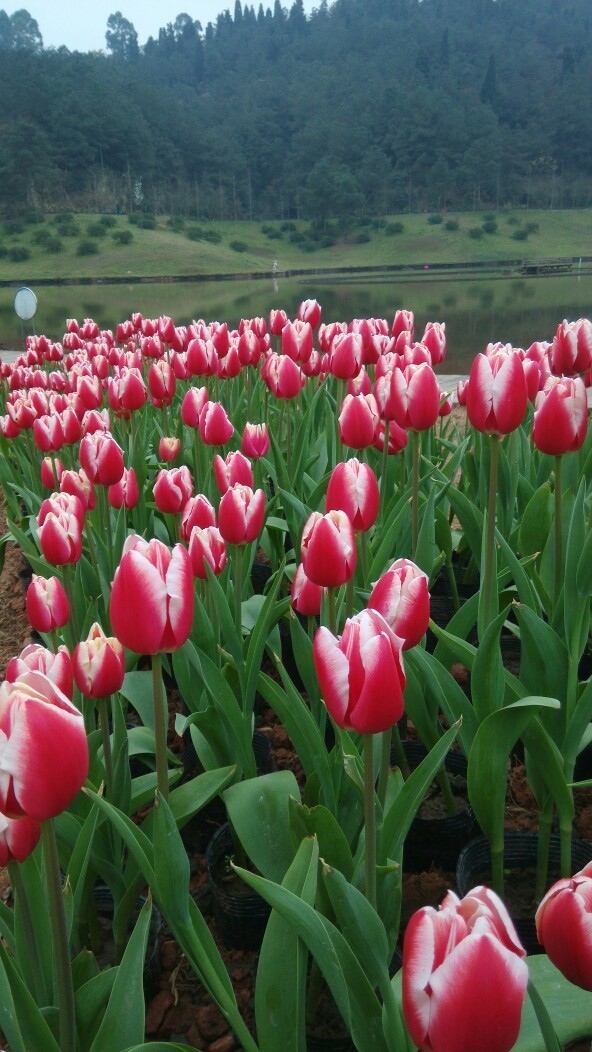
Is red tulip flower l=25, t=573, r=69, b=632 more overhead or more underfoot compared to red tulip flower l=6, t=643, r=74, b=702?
more underfoot

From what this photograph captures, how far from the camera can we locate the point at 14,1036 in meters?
1.10

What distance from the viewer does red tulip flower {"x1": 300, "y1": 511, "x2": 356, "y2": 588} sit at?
1.45 metres

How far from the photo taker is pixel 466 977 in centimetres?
67

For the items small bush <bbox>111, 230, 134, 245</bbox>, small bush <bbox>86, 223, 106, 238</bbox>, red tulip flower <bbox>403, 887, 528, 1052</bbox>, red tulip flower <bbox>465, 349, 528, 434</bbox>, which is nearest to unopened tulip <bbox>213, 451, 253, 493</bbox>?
red tulip flower <bbox>465, 349, 528, 434</bbox>

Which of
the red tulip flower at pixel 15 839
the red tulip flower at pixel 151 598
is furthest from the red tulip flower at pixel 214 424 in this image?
the red tulip flower at pixel 15 839

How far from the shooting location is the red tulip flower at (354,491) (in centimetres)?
171

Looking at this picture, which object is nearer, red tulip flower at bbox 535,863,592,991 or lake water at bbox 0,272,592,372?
red tulip flower at bbox 535,863,592,991

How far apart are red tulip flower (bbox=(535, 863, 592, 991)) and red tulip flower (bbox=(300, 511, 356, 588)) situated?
729 millimetres

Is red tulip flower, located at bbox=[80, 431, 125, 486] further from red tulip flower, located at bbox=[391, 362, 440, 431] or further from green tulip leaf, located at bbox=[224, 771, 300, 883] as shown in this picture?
green tulip leaf, located at bbox=[224, 771, 300, 883]

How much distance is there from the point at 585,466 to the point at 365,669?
7.51ft

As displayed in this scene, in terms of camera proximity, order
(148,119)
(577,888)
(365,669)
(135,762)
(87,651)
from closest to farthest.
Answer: (577,888) < (365,669) < (87,651) < (135,762) < (148,119)

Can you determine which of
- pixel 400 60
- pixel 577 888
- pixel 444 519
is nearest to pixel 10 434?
pixel 444 519

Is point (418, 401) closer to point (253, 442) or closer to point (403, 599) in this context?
point (253, 442)

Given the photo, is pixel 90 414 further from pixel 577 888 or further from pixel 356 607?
pixel 577 888
